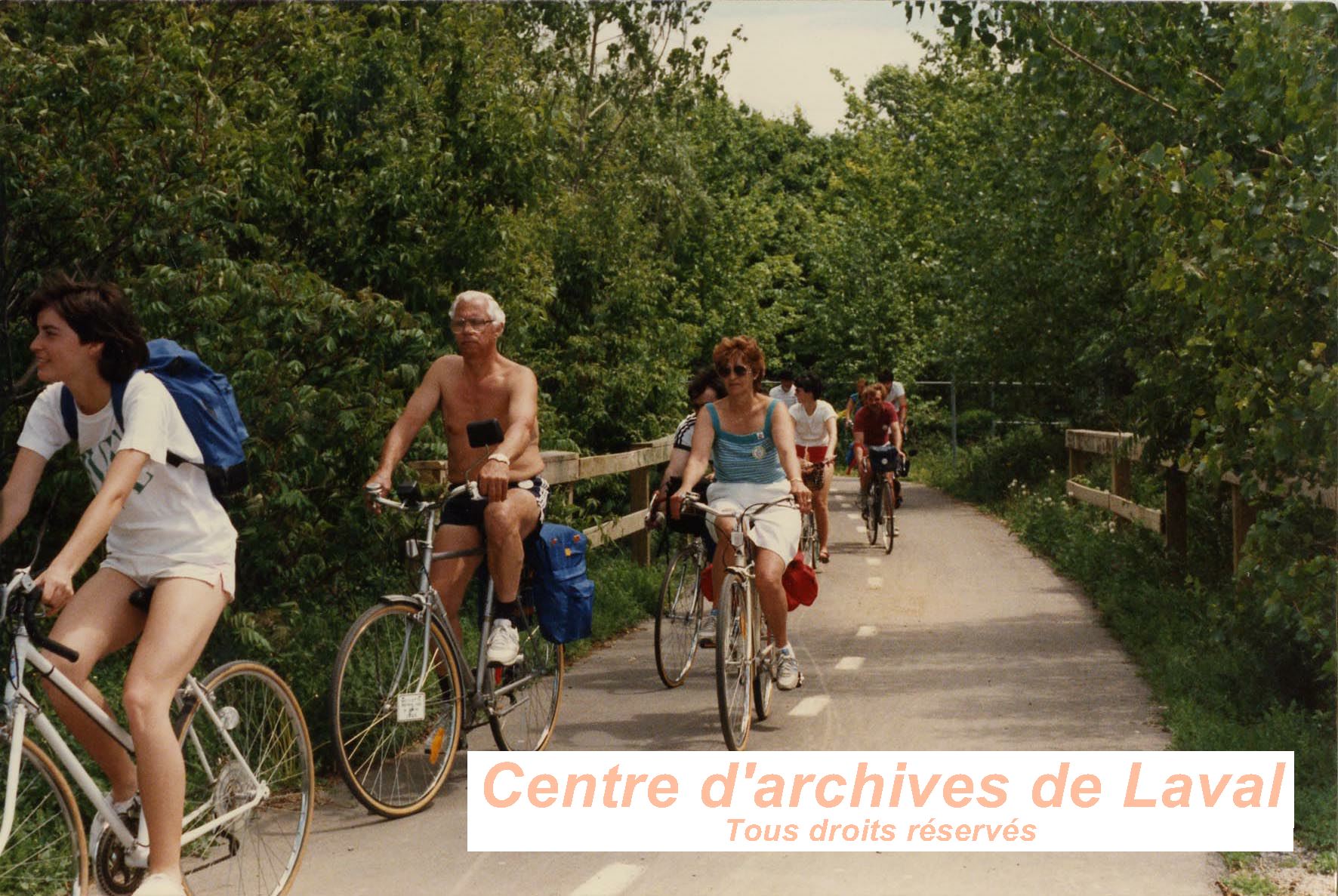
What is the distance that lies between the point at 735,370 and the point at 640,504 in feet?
18.0

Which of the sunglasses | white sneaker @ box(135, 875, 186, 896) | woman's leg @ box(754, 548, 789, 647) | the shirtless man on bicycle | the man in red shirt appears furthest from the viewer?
the man in red shirt

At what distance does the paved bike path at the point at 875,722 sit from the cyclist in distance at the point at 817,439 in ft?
1.93

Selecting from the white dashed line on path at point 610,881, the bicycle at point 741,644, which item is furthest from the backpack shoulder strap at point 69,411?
the bicycle at point 741,644

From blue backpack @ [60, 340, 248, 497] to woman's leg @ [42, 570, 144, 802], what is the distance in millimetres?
388

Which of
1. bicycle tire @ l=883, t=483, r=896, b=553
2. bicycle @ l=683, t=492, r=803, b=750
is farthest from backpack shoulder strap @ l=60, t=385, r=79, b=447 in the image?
bicycle tire @ l=883, t=483, r=896, b=553

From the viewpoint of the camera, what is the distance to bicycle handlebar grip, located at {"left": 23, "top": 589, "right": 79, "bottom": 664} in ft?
13.8

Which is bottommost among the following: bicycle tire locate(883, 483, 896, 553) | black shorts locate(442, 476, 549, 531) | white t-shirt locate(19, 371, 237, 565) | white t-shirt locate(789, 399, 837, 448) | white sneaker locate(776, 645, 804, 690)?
bicycle tire locate(883, 483, 896, 553)

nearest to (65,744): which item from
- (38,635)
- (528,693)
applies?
(38,635)

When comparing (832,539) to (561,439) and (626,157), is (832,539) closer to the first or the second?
(561,439)

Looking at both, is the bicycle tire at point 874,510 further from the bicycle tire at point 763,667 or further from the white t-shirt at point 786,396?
the bicycle tire at point 763,667

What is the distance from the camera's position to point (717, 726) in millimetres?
8227

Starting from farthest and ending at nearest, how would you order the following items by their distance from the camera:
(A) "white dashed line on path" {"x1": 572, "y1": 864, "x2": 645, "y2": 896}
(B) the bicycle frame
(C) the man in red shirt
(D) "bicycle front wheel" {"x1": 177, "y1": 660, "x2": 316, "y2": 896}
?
(C) the man in red shirt
(A) "white dashed line on path" {"x1": 572, "y1": 864, "x2": 645, "y2": 896}
(D) "bicycle front wheel" {"x1": 177, "y1": 660, "x2": 316, "y2": 896}
(B) the bicycle frame

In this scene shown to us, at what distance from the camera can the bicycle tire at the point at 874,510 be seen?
57.9 ft

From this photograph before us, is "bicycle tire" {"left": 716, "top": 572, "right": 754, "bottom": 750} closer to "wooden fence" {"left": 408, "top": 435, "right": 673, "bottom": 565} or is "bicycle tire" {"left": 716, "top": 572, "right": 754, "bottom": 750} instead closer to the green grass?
the green grass
